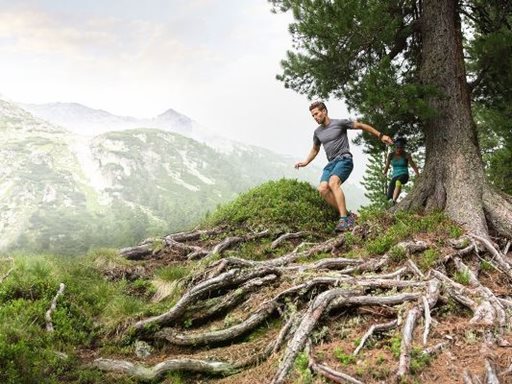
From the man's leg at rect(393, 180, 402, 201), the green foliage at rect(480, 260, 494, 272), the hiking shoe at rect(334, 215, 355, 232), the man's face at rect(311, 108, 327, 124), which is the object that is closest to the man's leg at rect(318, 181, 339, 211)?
the hiking shoe at rect(334, 215, 355, 232)

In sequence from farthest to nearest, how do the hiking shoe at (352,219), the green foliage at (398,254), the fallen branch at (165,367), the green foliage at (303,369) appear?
the hiking shoe at (352,219) → the green foliage at (398,254) → the fallen branch at (165,367) → the green foliage at (303,369)

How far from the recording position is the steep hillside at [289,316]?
4.48m

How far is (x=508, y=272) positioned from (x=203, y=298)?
14.4 ft

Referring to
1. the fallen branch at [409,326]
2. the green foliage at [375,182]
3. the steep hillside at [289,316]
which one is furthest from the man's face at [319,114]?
the green foliage at [375,182]

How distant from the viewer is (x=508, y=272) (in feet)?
20.8

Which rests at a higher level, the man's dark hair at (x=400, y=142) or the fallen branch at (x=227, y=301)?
the man's dark hair at (x=400, y=142)

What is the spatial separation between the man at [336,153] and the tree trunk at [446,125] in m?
1.40

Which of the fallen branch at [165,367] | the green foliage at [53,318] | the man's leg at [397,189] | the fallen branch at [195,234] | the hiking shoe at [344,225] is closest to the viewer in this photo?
the fallen branch at [165,367]

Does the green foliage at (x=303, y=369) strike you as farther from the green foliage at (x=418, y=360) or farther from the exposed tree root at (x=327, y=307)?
the green foliage at (x=418, y=360)

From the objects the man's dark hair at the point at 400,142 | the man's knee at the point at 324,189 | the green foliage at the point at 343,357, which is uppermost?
the man's dark hair at the point at 400,142

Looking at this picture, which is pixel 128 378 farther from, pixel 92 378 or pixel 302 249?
pixel 302 249

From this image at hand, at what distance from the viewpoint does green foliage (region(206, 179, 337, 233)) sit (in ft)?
36.0

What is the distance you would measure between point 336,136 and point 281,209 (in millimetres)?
2468

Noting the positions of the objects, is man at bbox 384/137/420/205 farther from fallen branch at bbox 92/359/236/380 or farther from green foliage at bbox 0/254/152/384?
fallen branch at bbox 92/359/236/380
